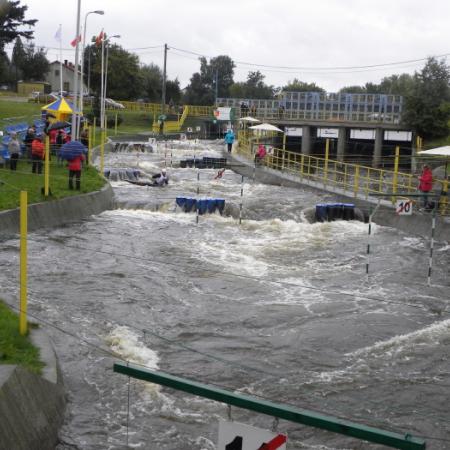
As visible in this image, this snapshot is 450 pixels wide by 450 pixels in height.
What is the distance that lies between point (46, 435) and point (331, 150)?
64.5m

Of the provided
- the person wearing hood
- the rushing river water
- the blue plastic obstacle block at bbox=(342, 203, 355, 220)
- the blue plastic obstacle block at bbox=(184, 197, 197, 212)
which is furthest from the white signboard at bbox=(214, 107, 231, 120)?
the rushing river water

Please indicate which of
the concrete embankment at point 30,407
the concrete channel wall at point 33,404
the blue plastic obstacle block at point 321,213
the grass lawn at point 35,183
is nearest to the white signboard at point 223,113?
the grass lawn at point 35,183

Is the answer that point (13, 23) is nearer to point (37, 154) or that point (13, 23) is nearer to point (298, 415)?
point (37, 154)

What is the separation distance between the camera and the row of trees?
182 ft

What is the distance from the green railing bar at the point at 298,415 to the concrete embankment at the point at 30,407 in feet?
6.21

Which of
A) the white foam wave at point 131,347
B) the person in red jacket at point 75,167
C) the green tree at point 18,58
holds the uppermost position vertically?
the green tree at point 18,58

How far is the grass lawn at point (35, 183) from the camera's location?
1867cm

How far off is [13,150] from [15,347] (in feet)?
48.3

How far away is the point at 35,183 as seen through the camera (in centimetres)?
2098

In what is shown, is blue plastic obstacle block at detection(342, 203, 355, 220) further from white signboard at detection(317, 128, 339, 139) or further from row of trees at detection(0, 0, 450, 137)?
white signboard at detection(317, 128, 339, 139)

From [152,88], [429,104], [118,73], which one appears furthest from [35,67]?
[429,104]

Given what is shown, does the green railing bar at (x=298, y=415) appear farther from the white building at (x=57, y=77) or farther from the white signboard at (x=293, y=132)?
the white building at (x=57, y=77)

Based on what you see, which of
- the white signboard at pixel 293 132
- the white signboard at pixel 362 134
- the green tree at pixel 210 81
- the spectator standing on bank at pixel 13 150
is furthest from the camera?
the green tree at pixel 210 81

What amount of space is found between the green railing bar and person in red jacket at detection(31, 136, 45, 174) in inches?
717
